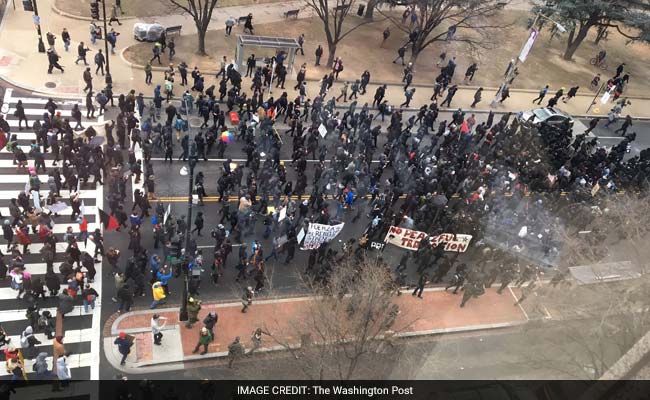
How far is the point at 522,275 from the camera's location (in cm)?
2223

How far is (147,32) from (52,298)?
20564 mm

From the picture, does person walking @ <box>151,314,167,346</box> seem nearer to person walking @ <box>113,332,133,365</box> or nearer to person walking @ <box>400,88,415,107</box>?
person walking @ <box>113,332,133,365</box>

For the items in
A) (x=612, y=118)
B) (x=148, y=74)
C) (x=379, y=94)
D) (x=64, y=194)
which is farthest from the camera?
(x=612, y=118)

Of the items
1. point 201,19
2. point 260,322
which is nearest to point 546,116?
point 201,19

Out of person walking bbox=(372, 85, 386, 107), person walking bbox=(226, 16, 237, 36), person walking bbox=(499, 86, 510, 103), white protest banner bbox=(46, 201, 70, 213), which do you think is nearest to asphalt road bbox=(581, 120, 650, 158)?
person walking bbox=(499, 86, 510, 103)

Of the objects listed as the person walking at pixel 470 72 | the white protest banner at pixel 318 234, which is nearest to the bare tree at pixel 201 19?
the person walking at pixel 470 72

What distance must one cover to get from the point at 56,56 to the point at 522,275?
25409 mm

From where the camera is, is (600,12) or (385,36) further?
(600,12)

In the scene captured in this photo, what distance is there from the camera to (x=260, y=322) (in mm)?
18953

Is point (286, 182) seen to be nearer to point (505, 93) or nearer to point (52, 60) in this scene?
point (52, 60)

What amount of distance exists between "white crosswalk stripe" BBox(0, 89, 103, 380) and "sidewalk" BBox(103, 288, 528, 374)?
589 mm

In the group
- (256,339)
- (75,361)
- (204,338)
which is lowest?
(75,361)

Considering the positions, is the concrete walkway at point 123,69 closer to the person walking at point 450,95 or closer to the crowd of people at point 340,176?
the person walking at point 450,95

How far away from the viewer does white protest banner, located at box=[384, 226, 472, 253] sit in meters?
21.8
